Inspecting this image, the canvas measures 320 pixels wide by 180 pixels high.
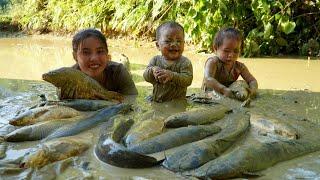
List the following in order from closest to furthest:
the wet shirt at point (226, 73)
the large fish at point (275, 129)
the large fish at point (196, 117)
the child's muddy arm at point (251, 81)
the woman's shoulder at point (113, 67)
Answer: the large fish at point (275, 129)
the large fish at point (196, 117)
the woman's shoulder at point (113, 67)
the child's muddy arm at point (251, 81)
the wet shirt at point (226, 73)

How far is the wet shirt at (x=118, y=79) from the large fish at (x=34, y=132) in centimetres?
155

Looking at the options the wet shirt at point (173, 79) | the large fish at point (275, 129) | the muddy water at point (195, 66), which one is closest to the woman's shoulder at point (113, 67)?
the wet shirt at point (173, 79)

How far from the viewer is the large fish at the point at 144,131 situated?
3.38 meters

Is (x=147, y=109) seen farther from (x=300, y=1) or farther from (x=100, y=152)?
(x=300, y=1)

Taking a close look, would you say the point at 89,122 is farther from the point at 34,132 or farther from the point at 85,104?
the point at 85,104

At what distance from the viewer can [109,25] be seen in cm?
1382

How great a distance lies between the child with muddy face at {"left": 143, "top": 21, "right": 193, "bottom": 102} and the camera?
4855 mm

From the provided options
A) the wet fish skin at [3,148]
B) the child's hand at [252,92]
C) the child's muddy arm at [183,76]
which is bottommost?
the wet fish skin at [3,148]

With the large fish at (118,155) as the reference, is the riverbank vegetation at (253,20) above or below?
above

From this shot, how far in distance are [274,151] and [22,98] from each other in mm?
3444

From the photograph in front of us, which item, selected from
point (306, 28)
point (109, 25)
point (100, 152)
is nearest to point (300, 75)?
point (306, 28)

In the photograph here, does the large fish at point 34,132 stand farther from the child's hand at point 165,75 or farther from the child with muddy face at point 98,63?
the child's hand at point 165,75

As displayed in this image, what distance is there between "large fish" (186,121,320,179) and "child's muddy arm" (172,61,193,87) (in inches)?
59.2

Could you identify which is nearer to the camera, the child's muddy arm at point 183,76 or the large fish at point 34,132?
the large fish at point 34,132
